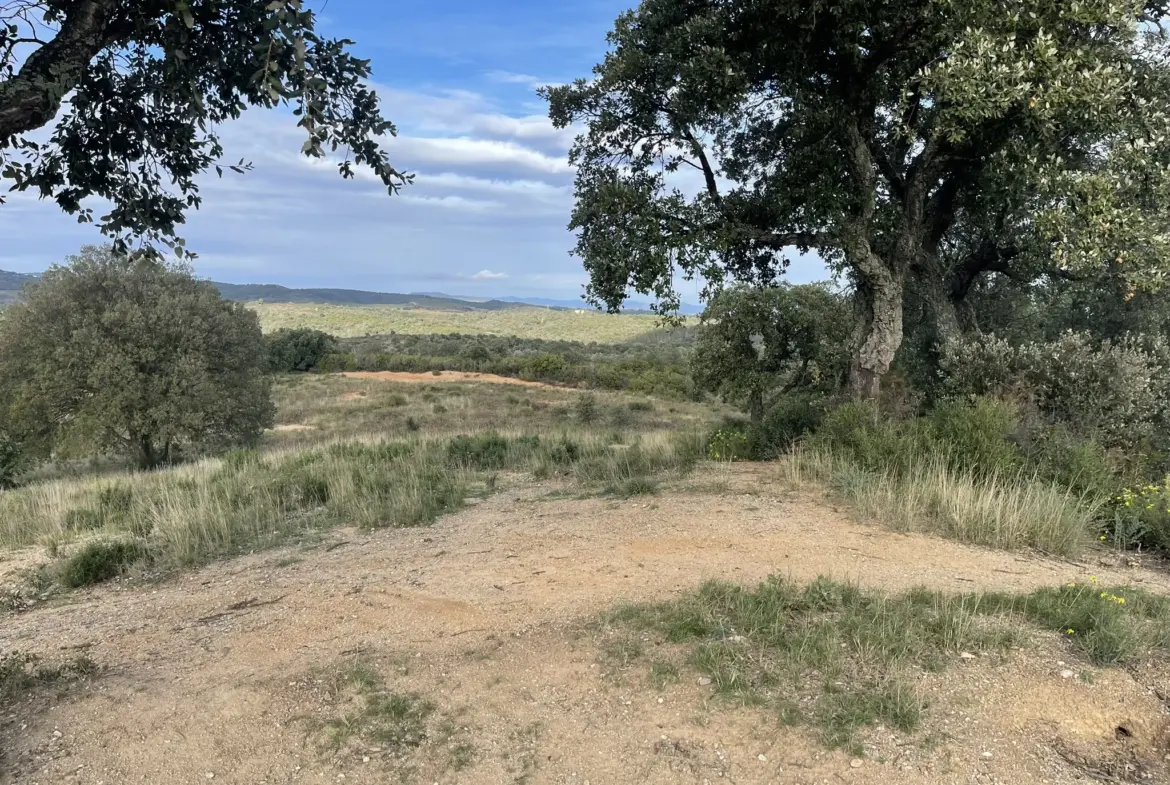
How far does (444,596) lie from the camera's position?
5156mm

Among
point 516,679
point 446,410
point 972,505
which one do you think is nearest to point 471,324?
point 446,410

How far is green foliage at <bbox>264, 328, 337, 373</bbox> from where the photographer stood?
147ft

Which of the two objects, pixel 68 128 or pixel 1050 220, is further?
pixel 1050 220

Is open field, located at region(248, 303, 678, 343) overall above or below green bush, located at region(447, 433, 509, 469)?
above

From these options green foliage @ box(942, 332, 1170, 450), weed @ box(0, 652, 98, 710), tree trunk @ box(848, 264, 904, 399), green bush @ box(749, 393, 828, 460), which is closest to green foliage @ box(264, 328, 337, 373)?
green bush @ box(749, 393, 828, 460)

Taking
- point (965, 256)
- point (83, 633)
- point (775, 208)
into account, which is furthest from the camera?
point (965, 256)

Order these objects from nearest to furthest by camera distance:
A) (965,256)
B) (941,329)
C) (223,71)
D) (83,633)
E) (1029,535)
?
(223,71), (83,633), (1029,535), (941,329), (965,256)

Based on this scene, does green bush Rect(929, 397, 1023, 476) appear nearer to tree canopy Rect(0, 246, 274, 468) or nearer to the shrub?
tree canopy Rect(0, 246, 274, 468)

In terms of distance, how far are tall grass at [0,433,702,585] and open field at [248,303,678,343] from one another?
6258cm

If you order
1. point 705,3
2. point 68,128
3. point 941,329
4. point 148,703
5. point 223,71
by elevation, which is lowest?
point 148,703

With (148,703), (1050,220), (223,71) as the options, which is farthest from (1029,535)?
(223,71)

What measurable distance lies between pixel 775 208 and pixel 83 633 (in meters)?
9.15

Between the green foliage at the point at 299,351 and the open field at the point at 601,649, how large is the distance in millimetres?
39400

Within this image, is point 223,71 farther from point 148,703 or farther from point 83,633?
point 83,633
